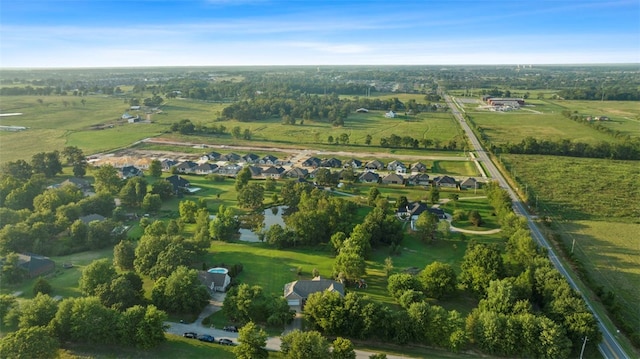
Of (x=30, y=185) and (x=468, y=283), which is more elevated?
(x=30, y=185)

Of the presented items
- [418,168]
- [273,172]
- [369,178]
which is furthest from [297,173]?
[418,168]

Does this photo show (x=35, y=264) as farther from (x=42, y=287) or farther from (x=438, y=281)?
(x=438, y=281)

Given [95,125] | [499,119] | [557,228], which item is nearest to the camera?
[557,228]

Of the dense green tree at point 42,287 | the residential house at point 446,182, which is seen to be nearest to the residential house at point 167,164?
the dense green tree at point 42,287

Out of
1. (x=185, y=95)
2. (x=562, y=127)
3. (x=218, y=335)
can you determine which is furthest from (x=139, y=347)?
(x=185, y=95)

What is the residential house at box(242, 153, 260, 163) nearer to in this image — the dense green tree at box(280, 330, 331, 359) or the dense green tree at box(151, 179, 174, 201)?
the dense green tree at box(151, 179, 174, 201)

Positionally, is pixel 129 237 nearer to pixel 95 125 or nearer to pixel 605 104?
pixel 95 125

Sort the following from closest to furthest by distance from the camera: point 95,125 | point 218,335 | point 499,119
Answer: point 218,335
point 95,125
point 499,119
